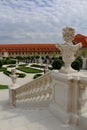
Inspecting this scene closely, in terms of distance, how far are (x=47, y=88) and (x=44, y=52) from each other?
59.2m

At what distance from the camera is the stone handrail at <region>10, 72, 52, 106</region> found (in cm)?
629

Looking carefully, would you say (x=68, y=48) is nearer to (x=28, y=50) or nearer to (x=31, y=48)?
(x=28, y=50)

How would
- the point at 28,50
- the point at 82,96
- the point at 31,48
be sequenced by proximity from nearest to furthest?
the point at 82,96, the point at 28,50, the point at 31,48

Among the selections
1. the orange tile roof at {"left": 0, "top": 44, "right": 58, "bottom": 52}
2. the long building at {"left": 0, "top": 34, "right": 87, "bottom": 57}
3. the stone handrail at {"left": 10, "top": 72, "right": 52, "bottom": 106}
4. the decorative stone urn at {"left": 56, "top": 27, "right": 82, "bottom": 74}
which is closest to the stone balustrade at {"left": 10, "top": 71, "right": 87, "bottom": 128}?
the stone handrail at {"left": 10, "top": 72, "right": 52, "bottom": 106}

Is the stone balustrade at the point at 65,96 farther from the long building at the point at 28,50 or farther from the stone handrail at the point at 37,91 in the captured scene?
the long building at the point at 28,50

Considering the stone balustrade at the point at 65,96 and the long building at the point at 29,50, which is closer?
the stone balustrade at the point at 65,96

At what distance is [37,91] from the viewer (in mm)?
6895

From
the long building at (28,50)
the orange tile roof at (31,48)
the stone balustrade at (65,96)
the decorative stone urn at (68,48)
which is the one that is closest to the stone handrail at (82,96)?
the stone balustrade at (65,96)

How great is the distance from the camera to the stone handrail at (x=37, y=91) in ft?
20.6

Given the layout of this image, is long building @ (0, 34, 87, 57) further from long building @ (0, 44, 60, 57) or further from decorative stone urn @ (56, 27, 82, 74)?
decorative stone urn @ (56, 27, 82, 74)

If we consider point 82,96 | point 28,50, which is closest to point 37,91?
point 82,96

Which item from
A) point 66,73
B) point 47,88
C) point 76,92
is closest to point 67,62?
point 66,73

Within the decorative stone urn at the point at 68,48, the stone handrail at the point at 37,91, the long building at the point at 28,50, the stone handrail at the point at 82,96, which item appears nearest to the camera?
the stone handrail at the point at 82,96

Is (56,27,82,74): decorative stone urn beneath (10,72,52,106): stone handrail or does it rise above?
above
